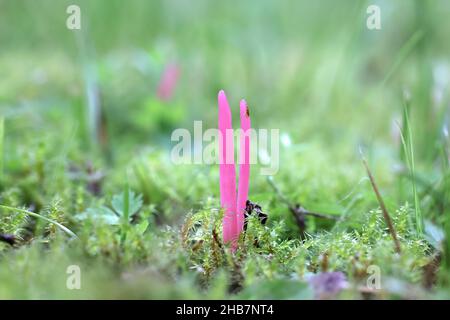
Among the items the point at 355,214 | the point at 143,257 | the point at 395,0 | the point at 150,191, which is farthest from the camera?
the point at 395,0

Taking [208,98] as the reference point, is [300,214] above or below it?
below

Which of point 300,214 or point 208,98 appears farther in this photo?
point 208,98

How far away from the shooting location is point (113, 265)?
0.92m

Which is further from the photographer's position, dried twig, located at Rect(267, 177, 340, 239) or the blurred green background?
the blurred green background

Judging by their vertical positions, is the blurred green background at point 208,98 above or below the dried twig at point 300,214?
above

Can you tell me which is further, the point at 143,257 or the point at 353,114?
the point at 353,114

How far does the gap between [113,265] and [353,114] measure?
1.73m

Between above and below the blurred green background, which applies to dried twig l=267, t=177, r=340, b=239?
below

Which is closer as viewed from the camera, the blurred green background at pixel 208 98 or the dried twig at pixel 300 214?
the dried twig at pixel 300 214
